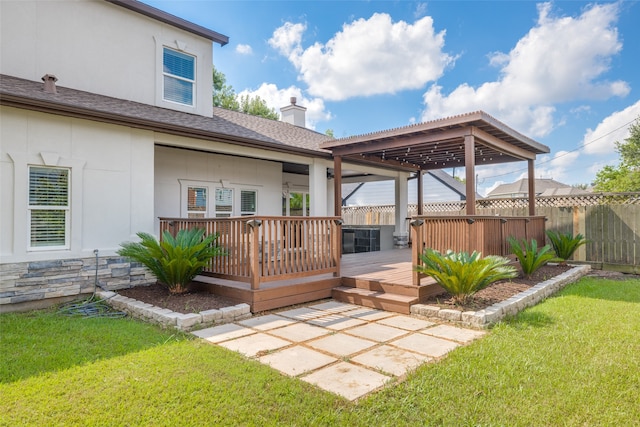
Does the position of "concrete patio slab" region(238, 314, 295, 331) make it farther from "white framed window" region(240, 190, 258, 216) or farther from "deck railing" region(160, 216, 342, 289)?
"white framed window" region(240, 190, 258, 216)

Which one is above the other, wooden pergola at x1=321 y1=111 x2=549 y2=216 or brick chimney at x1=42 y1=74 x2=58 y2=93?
brick chimney at x1=42 y1=74 x2=58 y2=93

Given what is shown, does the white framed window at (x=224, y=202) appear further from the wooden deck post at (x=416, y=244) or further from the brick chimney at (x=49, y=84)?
the wooden deck post at (x=416, y=244)

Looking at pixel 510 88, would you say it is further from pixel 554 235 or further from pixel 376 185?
pixel 554 235

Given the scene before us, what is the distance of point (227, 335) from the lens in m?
4.18

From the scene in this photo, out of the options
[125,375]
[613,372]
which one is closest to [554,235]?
[613,372]

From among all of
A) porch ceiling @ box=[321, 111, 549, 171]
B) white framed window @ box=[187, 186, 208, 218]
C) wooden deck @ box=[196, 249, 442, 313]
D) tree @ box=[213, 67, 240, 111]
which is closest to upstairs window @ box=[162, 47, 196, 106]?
white framed window @ box=[187, 186, 208, 218]

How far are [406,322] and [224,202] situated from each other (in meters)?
5.68

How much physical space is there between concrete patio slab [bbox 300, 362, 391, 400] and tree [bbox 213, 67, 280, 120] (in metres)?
26.9

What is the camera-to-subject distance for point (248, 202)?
9.45 m

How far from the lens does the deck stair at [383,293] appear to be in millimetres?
5316

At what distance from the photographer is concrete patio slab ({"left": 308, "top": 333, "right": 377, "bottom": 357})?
367 cm

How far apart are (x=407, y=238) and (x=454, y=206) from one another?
256cm

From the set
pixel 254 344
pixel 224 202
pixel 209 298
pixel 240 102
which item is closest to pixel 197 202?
pixel 224 202

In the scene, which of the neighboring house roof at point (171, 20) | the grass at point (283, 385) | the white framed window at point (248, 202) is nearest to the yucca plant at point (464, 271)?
the grass at point (283, 385)
